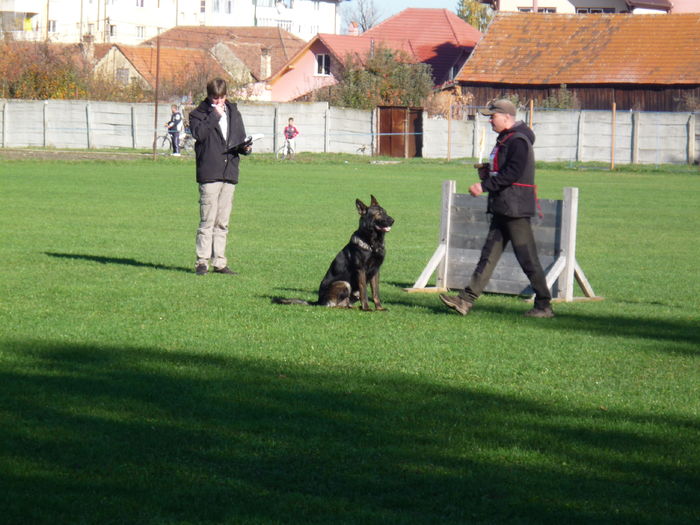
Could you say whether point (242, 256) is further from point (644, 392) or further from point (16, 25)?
point (16, 25)

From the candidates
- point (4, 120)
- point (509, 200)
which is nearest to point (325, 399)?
point (509, 200)

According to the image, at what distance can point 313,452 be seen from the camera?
5.65m

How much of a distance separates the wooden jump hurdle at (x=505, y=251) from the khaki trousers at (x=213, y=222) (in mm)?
2445

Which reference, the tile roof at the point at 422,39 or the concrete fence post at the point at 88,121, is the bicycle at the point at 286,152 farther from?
the tile roof at the point at 422,39

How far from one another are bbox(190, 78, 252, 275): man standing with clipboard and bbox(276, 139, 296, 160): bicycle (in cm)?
3146

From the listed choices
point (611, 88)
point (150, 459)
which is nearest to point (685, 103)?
point (611, 88)

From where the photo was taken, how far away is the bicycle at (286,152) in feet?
147

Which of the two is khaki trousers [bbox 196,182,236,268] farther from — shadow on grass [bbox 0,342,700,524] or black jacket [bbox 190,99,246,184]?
shadow on grass [bbox 0,342,700,524]

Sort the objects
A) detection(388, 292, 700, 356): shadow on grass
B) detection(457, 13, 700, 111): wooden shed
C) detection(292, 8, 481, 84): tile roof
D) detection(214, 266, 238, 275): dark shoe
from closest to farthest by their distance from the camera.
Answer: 1. detection(388, 292, 700, 356): shadow on grass
2. detection(214, 266, 238, 275): dark shoe
3. detection(457, 13, 700, 111): wooden shed
4. detection(292, 8, 481, 84): tile roof

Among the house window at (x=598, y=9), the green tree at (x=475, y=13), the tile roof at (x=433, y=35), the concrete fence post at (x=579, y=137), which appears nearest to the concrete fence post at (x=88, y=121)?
the concrete fence post at (x=579, y=137)

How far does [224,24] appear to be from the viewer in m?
120

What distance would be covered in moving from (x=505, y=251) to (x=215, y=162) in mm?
3516

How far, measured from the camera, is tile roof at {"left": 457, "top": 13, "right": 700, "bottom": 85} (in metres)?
56.5

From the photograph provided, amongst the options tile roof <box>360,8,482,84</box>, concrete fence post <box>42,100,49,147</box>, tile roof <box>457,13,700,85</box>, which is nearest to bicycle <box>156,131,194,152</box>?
concrete fence post <box>42,100,49,147</box>
